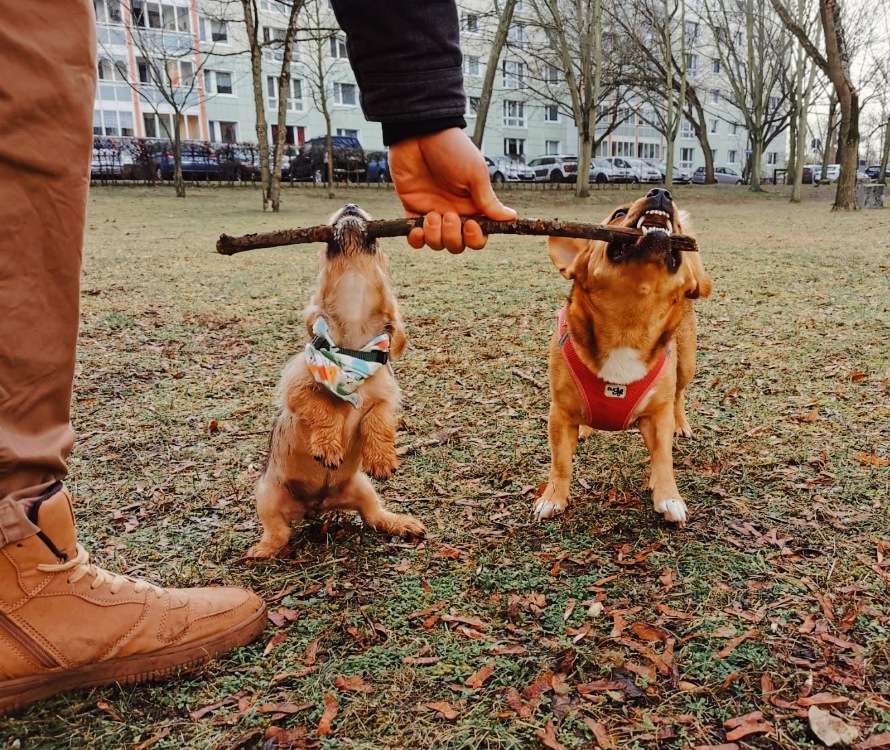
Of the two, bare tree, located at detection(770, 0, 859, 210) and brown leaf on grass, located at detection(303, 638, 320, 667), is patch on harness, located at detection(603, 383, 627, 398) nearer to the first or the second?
brown leaf on grass, located at detection(303, 638, 320, 667)

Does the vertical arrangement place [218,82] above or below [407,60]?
above

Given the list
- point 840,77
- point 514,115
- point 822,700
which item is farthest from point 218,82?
point 822,700

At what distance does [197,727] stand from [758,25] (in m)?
41.2

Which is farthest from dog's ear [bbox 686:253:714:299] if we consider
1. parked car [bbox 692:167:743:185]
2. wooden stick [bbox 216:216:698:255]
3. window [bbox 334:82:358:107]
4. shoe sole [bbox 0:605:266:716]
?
window [bbox 334:82:358:107]

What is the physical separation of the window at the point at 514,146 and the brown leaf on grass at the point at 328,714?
58.8m

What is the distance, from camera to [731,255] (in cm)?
1073

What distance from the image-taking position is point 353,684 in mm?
2004

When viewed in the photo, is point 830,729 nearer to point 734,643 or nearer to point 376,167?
point 734,643

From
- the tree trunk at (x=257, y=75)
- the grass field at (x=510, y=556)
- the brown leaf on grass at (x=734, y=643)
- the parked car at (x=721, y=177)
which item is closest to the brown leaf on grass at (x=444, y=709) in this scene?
the grass field at (x=510, y=556)

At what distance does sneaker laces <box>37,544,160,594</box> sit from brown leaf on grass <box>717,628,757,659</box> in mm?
1695

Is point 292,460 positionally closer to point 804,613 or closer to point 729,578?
point 729,578

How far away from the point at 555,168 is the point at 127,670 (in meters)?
45.1

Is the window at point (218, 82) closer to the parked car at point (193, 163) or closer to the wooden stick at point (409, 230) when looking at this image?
the parked car at point (193, 163)

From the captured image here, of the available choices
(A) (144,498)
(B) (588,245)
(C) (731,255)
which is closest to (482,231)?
(B) (588,245)
